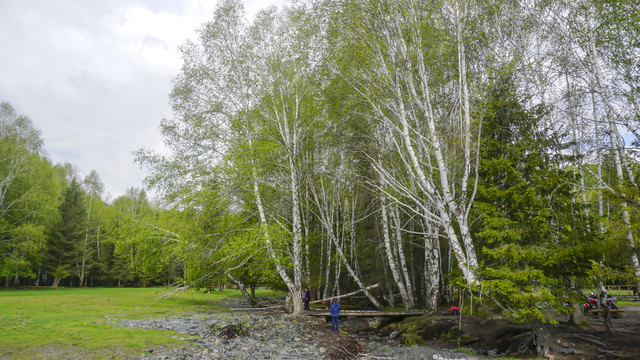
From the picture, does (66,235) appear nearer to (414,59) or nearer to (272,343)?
(272,343)

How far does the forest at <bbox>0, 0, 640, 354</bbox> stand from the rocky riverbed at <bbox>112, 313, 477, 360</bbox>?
194 centimetres

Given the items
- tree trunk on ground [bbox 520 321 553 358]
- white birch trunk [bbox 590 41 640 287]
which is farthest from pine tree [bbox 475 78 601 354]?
white birch trunk [bbox 590 41 640 287]

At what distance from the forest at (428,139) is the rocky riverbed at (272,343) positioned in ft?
6.35

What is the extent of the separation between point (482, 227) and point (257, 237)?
8035 millimetres

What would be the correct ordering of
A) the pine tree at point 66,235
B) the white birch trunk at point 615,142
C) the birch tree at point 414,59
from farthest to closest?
the pine tree at point 66,235, the birch tree at point 414,59, the white birch trunk at point 615,142

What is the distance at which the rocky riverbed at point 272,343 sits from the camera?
29.0 feet

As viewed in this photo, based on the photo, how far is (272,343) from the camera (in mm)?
10422

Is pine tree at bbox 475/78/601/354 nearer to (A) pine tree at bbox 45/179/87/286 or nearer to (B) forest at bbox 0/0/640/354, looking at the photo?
(B) forest at bbox 0/0/640/354

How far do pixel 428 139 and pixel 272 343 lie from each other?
309 inches

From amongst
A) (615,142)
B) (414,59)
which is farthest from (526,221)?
(414,59)

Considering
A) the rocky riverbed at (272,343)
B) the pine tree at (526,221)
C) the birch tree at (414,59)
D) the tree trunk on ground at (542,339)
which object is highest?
the birch tree at (414,59)

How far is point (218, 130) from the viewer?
52.0 feet

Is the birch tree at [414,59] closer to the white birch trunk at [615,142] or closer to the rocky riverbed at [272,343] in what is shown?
the white birch trunk at [615,142]

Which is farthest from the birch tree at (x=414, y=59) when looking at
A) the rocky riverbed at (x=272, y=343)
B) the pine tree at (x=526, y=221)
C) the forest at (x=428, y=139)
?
the rocky riverbed at (x=272, y=343)
